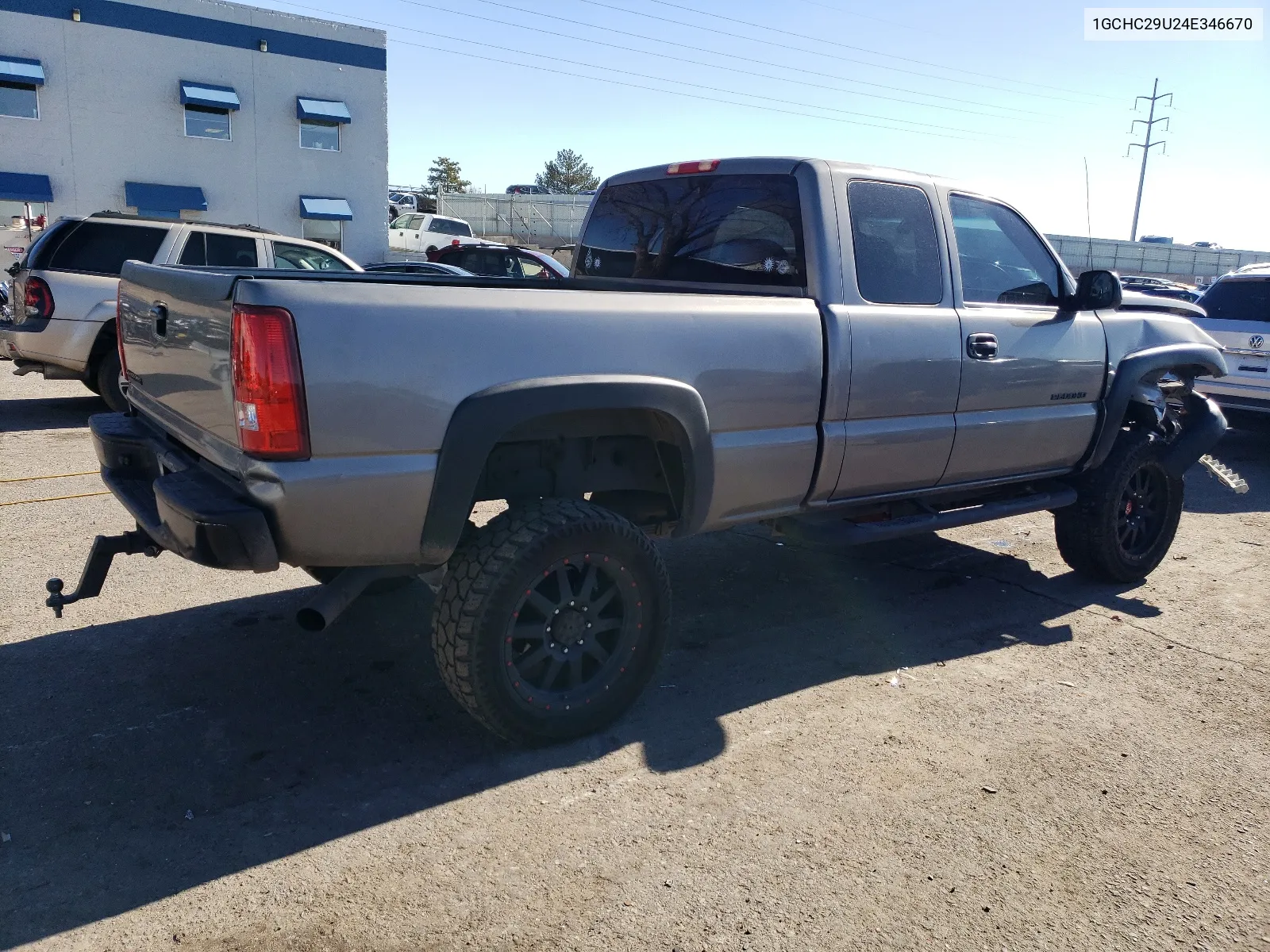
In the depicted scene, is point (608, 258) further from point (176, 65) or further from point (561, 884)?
point (176, 65)

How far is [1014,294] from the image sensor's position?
502cm

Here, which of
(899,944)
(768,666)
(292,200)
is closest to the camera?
(899,944)

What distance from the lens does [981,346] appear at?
15.2ft

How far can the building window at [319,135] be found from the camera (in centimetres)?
2573

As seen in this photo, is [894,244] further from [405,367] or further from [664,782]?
[664,782]

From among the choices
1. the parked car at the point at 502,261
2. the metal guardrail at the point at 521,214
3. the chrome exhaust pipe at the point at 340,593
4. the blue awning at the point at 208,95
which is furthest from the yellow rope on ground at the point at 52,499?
the metal guardrail at the point at 521,214

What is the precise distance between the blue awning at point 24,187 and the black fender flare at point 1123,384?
23.9m

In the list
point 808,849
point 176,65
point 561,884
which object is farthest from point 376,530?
point 176,65

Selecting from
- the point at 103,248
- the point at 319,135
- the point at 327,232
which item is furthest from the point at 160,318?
the point at 327,232

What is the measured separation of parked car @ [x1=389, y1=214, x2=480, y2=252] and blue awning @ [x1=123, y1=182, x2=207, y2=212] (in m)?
7.82

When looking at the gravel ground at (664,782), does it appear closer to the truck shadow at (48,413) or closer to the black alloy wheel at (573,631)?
the black alloy wheel at (573,631)

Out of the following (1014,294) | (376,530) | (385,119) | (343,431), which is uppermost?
(385,119)

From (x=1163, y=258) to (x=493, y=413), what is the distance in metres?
54.6

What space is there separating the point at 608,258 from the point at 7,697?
3.38m
